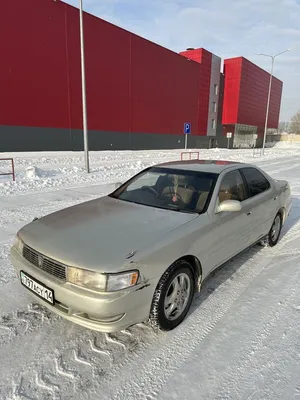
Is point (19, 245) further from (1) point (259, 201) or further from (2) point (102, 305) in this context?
(1) point (259, 201)

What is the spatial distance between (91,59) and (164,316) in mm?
25299

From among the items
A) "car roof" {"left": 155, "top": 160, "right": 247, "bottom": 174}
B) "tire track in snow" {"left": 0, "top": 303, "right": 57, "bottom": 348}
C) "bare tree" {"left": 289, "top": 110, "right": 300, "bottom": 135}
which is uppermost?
"bare tree" {"left": 289, "top": 110, "right": 300, "bottom": 135}

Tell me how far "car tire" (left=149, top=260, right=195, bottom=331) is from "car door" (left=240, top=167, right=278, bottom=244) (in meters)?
1.51

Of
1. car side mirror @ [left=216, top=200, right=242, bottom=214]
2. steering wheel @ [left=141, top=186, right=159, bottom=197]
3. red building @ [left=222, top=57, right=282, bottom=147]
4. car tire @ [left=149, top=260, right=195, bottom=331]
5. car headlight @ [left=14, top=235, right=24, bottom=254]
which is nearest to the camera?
car tire @ [left=149, top=260, right=195, bottom=331]

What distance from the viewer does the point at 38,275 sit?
2.49 metres

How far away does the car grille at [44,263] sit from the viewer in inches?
92.8

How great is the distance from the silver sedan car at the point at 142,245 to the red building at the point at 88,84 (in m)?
19.3

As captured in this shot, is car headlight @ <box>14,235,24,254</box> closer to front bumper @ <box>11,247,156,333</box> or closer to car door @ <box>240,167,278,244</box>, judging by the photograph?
front bumper @ <box>11,247,156,333</box>

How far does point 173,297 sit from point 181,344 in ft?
1.26

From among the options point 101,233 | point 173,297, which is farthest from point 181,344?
point 101,233

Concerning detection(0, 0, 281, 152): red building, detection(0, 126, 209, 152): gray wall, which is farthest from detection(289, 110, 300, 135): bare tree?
detection(0, 126, 209, 152): gray wall

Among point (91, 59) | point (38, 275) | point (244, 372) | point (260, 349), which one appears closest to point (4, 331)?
point (38, 275)

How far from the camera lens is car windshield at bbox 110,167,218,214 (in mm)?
3240

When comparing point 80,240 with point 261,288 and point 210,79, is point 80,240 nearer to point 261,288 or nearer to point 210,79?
point 261,288
